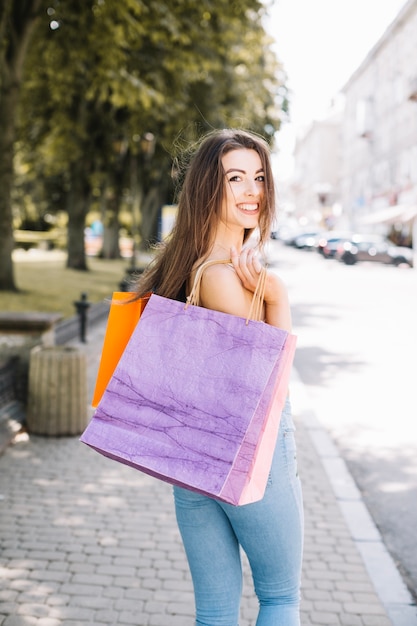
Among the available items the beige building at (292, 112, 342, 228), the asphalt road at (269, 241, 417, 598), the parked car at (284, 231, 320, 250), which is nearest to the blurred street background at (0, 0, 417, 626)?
the asphalt road at (269, 241, 417, 598)

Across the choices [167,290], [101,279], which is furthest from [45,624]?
[101,279]

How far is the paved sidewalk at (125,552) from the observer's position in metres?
3.73

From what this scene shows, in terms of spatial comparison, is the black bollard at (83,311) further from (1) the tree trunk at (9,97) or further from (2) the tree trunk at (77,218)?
(2) the tree trunk at (77,218)

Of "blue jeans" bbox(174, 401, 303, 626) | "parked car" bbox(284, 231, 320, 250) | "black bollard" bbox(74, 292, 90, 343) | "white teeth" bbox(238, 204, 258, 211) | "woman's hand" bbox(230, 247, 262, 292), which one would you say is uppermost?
"white teeth" bbox(238, 204, 258, 211)

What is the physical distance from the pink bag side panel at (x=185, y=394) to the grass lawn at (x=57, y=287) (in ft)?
37.9

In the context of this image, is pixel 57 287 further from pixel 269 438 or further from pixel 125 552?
pixel 269 438

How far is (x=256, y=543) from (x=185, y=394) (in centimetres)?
50

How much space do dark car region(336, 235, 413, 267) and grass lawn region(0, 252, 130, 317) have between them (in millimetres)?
16052

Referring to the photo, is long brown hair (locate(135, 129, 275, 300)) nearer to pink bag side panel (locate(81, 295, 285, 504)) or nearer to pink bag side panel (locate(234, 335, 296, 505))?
pink bag side panel (locate(81, 295, 285, 504))

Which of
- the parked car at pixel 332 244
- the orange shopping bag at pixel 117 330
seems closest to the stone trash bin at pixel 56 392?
the orange shopping bag at pixel 117 330

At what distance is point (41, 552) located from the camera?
173 inches

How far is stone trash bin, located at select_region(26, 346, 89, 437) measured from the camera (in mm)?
6793

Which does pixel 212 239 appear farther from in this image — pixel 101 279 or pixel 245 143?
pixel 101 279

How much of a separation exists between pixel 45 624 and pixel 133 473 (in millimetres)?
2541
